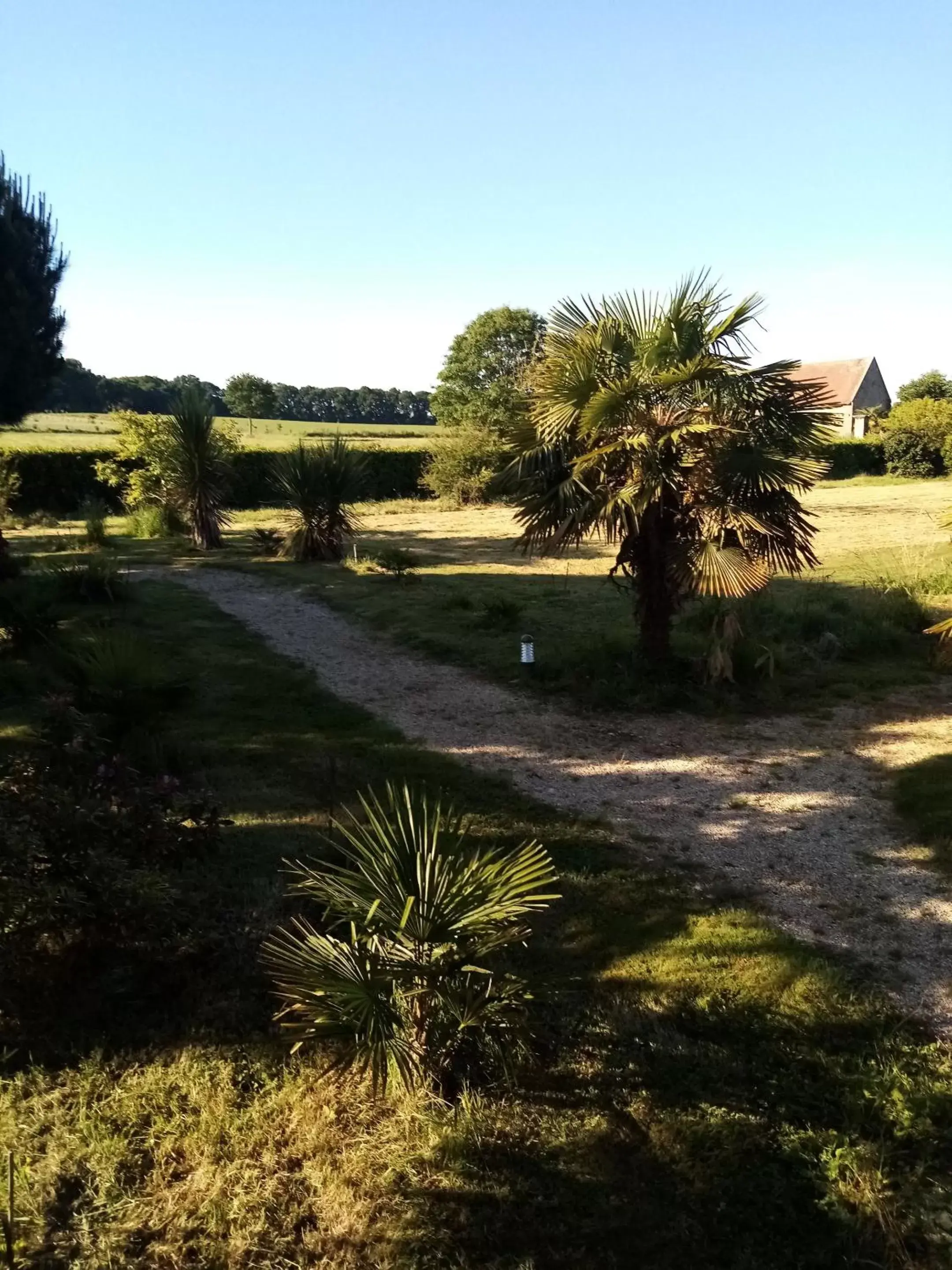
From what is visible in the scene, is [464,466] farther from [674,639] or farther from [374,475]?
[674,639]

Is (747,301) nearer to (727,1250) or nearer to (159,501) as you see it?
(727,1250)

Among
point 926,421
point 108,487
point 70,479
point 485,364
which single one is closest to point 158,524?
point 108,487

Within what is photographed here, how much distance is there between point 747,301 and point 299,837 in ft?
18.7

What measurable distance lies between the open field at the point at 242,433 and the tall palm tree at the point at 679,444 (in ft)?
35.9

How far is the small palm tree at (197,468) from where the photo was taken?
17.6 meters

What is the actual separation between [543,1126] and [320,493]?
14929 mm

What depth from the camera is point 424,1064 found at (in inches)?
125

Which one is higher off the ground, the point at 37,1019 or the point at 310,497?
the point at 310,497

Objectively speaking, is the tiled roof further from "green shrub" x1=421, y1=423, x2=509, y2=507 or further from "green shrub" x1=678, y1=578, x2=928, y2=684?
"green shrub" x1=678, y1=578, x2=928, y2=684

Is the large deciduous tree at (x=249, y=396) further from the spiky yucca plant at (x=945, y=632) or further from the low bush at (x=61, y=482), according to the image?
the spiky yucca plant at (x=945, y=632)

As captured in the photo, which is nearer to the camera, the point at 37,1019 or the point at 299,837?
the point at 37,1019

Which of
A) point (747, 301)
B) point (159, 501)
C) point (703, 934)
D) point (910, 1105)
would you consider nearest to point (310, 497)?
point (159, 501)

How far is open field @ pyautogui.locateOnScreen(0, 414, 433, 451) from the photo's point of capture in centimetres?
3222

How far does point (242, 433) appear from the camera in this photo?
3691cm
